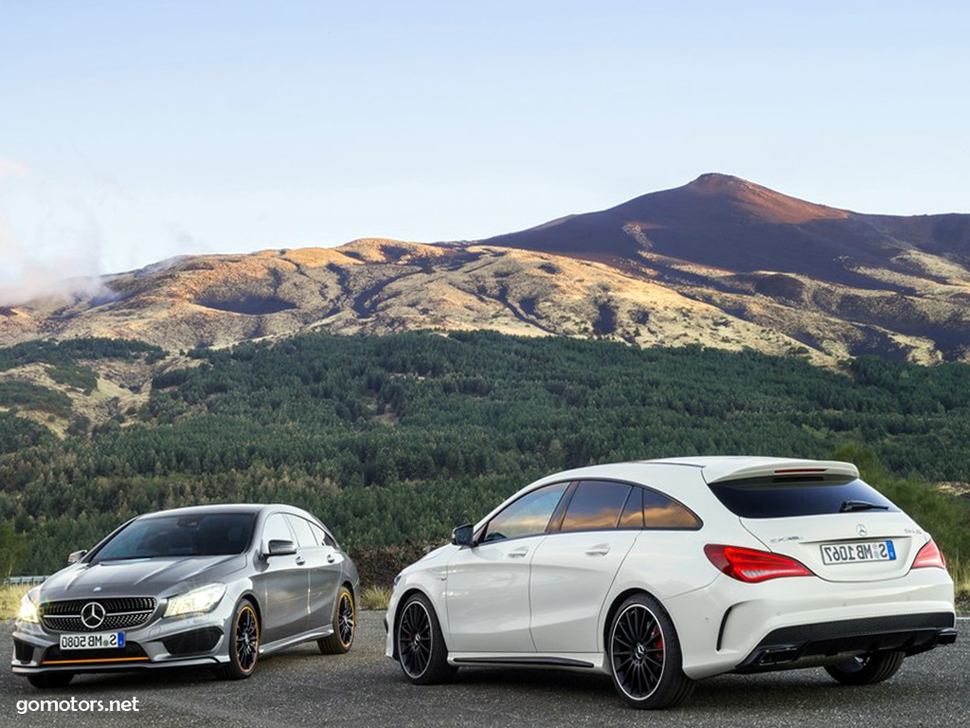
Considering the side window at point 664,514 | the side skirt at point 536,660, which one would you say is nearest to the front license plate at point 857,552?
the side window at point 664,514

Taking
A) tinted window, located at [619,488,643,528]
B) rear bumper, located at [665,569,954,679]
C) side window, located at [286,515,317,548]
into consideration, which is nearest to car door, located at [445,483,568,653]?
tinted window, located at [619,488,643,528]

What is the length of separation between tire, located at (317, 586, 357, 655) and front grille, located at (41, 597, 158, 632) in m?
2.94

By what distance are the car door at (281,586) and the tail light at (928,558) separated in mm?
5863

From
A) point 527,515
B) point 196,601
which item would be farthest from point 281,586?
point 527,515

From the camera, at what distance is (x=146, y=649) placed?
36.4 feet

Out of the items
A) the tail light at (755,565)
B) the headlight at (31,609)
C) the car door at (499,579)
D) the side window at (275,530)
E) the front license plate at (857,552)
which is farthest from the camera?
the side window at (275,530)

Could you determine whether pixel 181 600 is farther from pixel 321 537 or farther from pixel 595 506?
pixel 595 506

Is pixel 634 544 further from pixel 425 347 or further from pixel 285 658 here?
pixel 425 347

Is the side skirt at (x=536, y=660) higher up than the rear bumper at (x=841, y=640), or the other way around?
the rear bumper at (x=841, y=640)

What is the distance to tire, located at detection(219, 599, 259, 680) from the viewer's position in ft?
37.9

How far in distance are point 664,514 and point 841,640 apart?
1.37 meters

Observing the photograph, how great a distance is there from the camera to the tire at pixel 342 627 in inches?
551

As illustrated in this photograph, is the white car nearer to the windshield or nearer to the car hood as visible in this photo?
the car hood

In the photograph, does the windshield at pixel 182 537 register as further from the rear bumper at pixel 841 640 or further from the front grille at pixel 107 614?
the rear bumper at pixel 841 640
